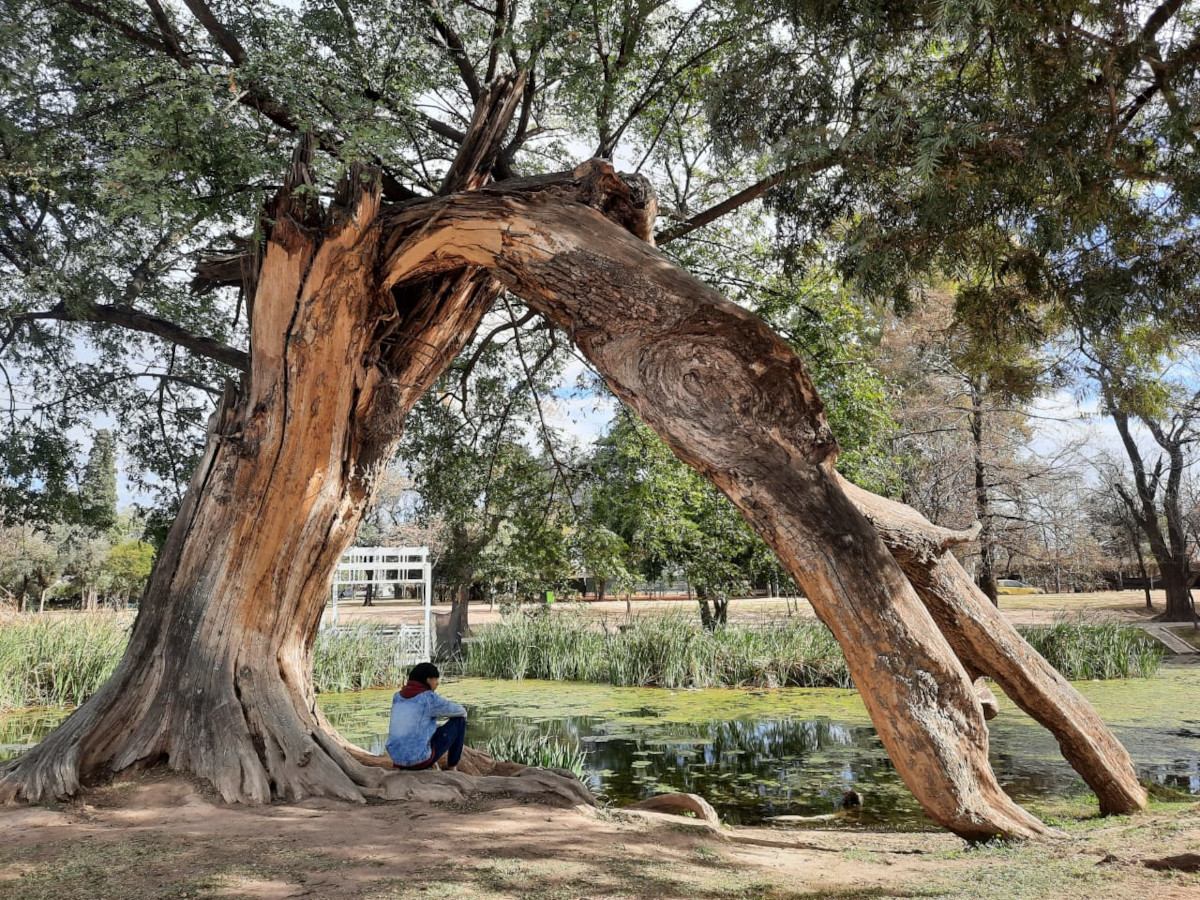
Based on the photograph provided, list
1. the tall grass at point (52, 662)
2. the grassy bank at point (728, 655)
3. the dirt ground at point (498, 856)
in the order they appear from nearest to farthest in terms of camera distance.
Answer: the dirt ground at point (498, 856) < the tall grass at point (52, 662) < the grassy bank at point (728, 655)

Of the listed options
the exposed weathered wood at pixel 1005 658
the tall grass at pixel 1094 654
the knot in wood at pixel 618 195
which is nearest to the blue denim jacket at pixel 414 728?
the exposed weathered wood at pixel 1005 658

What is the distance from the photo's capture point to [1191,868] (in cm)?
301

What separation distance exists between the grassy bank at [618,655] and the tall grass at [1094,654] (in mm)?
14

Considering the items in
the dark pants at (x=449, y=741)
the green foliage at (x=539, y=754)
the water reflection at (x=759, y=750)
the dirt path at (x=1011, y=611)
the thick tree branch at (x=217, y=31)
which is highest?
the thick tree branch at (x=217, y=31)

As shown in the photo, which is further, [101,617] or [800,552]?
[101,617]

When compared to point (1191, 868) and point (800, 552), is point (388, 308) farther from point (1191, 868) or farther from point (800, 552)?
point (1191, 868)

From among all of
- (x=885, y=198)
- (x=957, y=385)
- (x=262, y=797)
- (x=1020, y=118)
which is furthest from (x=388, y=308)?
(x=957, y=385)

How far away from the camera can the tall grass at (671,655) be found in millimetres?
12094

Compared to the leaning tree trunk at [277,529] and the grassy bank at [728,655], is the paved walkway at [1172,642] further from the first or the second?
the leaning tree trunk at [277,529]

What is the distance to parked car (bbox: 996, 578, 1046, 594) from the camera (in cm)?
3143

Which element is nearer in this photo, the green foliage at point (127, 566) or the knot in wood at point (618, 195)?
the knot in wood at point (618, 195)

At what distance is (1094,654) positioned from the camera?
38.7ft

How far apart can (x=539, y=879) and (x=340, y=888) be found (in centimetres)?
71

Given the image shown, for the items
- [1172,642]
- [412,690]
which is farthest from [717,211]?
[1172,642]
